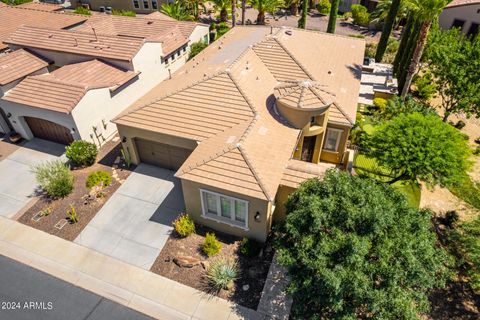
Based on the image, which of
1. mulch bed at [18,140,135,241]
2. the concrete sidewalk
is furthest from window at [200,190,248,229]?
mulch bed at [18,140,135,241]

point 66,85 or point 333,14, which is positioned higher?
point 333,14

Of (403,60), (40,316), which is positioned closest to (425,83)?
(403,60)

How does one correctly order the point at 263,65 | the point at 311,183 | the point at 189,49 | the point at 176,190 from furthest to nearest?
the point at 189,49 → the point at 263,65 → the point at 176,190 → the point at 311,183

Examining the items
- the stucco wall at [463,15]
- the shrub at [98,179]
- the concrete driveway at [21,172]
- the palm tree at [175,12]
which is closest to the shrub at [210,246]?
the shrub at [98,179]

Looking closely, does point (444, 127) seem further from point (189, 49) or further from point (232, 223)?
point (189, 49)

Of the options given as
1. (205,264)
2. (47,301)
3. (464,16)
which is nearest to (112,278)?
(47,301)

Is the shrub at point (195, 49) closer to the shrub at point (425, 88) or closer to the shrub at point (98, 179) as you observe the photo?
the shrub at point (98, 179)

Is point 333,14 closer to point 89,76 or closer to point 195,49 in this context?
point 195,49
